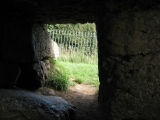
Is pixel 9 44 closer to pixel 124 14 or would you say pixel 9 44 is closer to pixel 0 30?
pixel 0 30

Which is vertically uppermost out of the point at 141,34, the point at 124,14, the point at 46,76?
the point at 124,14

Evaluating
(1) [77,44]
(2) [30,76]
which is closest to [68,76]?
(2) [30,76]

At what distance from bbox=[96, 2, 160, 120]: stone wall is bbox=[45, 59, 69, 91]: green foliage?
3.86 metres

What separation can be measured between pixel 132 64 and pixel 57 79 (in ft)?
13.6

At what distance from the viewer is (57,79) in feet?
20.2

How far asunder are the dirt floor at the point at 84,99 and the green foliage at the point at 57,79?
0.18 metres

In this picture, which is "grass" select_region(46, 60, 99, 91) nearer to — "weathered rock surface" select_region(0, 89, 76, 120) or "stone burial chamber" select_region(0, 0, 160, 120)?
"weathered rock surface" select_region(0, 89, 76, 120)

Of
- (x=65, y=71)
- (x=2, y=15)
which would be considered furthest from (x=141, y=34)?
(x=65, y=71)

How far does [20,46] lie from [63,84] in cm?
195

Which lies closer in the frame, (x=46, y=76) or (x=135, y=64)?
(x=135, y=64)

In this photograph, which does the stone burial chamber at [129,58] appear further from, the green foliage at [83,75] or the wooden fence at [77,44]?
the wooden fence at [77,44]

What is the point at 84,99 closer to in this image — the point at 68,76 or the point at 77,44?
the point at 68,76

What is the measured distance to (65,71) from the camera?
6.97 metres

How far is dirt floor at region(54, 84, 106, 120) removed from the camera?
4.21m
